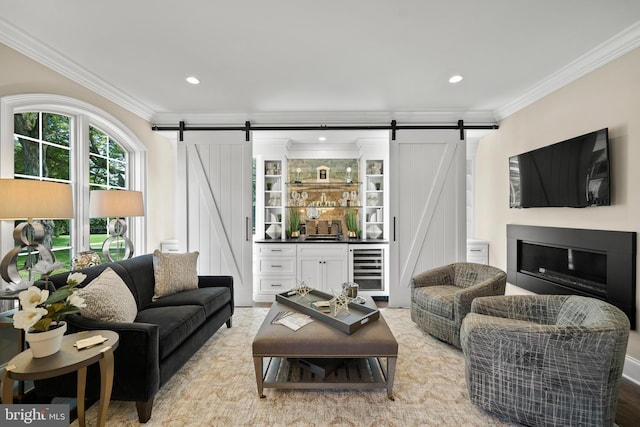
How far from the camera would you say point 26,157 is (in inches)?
91.8

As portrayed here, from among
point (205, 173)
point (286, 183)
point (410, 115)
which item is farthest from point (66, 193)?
point (410, 115)

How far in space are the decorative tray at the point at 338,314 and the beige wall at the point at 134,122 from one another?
260 cm

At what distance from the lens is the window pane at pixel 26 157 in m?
2.25

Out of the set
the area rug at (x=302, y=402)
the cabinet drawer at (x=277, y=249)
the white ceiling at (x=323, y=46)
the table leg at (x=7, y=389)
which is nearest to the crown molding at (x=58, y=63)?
the white ceiling at (x=323, y=46)

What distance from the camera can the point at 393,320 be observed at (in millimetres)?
3291

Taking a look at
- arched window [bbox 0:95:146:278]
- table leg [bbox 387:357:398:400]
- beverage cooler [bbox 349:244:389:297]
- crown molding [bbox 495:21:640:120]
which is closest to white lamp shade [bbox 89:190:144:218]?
arched window [bbox 0:95:146:278]

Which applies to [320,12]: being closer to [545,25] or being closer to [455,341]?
[545,25]

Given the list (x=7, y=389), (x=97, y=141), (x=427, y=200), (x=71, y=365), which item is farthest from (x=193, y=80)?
(x=427, y=200)

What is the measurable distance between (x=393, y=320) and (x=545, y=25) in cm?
310

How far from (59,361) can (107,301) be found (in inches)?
20.0

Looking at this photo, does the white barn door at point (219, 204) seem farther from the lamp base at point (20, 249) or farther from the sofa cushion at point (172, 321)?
the lamp base at point (20, 249)

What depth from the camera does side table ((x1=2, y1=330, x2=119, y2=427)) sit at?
1.27m

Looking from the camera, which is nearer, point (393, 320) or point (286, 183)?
point (393, 320)

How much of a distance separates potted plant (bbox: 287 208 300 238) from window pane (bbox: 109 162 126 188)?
94.4 inches
